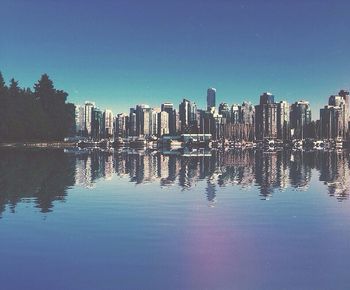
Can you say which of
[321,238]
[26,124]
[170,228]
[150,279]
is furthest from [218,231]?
[26,124]

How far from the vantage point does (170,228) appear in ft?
69.7

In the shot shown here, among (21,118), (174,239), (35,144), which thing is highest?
(21,118)

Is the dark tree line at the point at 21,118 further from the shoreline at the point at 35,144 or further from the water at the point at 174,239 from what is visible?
the water at the point at 174,239

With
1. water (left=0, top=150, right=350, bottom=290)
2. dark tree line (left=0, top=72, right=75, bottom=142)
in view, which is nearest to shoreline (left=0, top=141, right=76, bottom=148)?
dark tree line (left=0, top=72, right=75, bottom=142)

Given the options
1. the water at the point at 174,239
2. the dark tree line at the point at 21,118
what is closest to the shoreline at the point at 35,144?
the dark tree line at the point at 21,118

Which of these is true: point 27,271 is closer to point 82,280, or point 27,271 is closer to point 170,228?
point 82,280

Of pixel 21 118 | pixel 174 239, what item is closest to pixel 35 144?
pixel 21 118

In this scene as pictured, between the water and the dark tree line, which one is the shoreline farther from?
the water

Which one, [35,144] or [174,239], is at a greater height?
[35,144]

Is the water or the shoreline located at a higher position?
the shoreline

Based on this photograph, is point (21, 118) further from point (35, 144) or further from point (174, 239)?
point (174, 239)

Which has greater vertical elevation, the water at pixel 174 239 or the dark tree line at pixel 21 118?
the dark tree line at pixel 21 118

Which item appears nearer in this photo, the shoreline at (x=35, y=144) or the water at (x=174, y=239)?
the water at (x=174, y=239)

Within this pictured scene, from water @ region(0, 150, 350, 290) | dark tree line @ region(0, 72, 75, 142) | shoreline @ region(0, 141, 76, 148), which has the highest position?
→ dark tree line @ region(0, 72, 75, 142)
